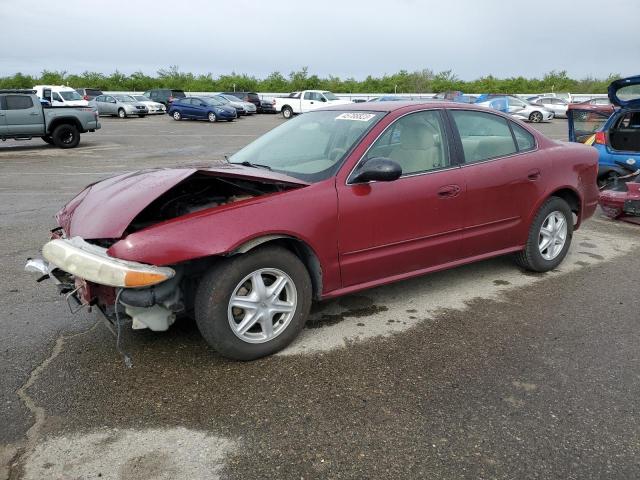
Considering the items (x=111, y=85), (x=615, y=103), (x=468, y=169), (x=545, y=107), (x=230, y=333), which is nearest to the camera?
(x=230, y=333)

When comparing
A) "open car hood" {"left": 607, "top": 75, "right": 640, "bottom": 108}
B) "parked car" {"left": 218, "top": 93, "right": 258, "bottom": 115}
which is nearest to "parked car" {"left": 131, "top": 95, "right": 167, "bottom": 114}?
"parked car" {"left": 218, "top": 93, "right": 258, "bottom": 115}

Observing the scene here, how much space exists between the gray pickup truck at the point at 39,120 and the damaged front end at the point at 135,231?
1486 cm

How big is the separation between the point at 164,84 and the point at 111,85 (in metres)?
6.30

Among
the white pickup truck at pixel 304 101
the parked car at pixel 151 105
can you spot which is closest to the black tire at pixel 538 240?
the white pickup truck at pixel 304 101

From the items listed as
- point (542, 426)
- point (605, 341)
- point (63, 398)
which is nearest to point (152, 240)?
point (63, 398)

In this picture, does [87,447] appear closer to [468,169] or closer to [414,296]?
[414,296]

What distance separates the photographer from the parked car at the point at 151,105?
118 feet

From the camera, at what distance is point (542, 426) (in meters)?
2.67

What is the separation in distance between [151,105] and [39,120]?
21.2 m

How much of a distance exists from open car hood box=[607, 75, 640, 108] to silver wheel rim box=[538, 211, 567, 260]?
3354 mm

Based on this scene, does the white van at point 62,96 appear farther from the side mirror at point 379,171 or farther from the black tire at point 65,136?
the side mirror at point 379,171

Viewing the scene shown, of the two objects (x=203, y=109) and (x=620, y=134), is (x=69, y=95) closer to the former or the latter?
(x=203, y=109)

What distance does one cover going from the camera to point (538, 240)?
480 centimetres

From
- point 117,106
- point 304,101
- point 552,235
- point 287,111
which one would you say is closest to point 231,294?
point 552,235
